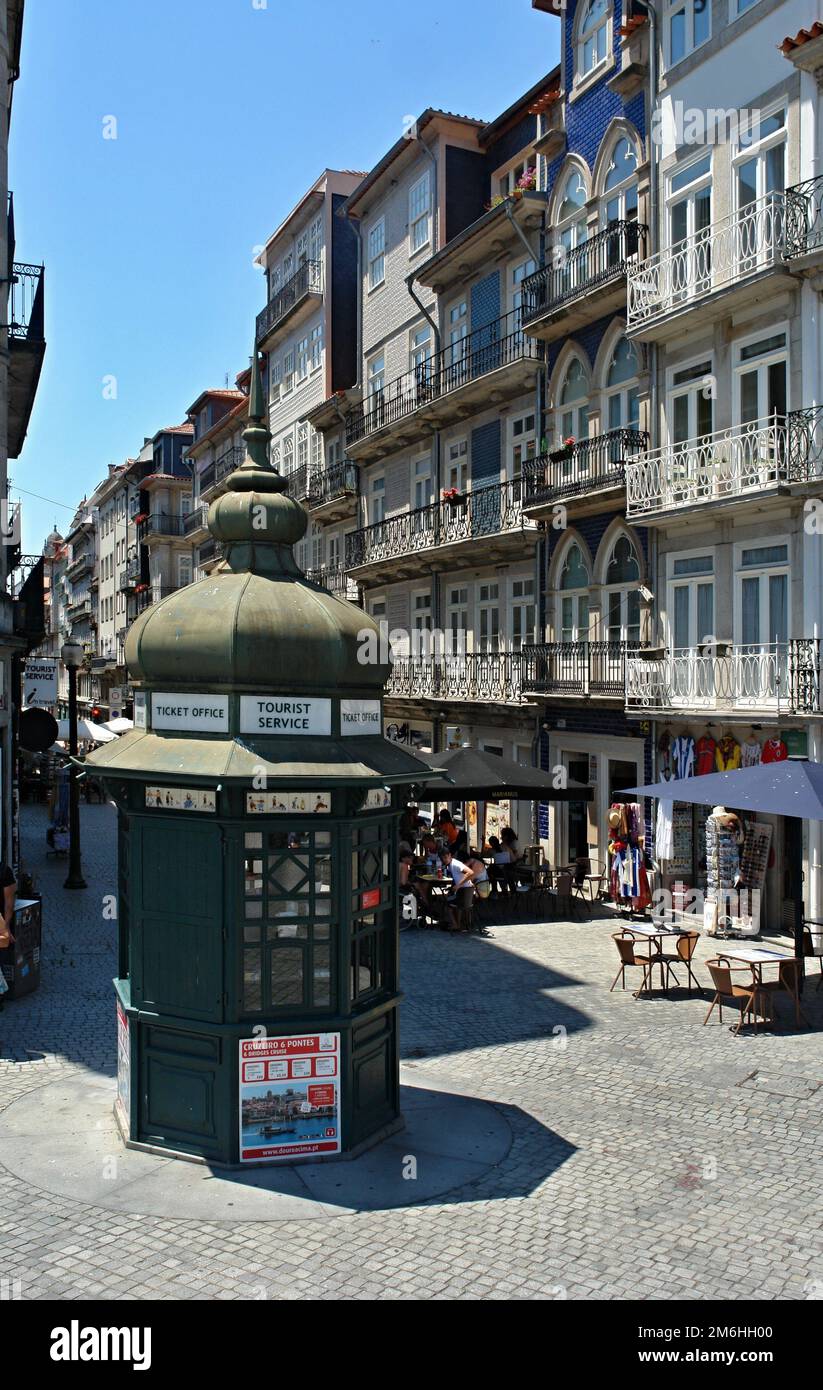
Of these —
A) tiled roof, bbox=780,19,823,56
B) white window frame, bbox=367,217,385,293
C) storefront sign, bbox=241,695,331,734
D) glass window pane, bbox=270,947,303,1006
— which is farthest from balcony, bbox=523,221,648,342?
glass window pane, bbox=270,947,303,1006

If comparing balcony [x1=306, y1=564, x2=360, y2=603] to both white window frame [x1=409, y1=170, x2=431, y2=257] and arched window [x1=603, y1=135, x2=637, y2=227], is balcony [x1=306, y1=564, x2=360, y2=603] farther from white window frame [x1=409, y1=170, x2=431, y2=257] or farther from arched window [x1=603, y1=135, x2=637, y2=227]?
arched window [x1=603, y1=135, x2=637, y2=227]

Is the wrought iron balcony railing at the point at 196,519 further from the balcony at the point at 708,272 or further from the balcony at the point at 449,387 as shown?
the balcony at the point at 708,272

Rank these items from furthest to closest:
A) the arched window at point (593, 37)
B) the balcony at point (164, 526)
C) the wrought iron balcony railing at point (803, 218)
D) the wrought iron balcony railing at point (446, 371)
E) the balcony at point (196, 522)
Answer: the balcony at point (164, 526) → the balcony at point (196, 522) → the wrought iron balcony railing at point (446, 371) → the arched window at point (593, 37) → the wrought iron balcony railing at point (803, 218)

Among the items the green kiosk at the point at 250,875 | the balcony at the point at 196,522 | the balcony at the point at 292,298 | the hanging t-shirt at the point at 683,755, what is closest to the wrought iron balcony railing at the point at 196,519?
the balcony at the point at 196,522

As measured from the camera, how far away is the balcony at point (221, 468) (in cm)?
4922

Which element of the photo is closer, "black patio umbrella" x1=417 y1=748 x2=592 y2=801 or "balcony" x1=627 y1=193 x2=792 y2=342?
"balcony" x1=627 y1=193 x2=792 y2=342

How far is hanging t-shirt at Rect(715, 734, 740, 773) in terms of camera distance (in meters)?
17.7

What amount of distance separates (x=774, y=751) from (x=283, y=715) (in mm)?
10844

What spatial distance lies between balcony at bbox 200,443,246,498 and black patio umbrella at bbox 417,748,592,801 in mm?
30534

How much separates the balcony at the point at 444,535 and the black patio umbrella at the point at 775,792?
1124 cm

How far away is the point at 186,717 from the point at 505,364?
19.0m

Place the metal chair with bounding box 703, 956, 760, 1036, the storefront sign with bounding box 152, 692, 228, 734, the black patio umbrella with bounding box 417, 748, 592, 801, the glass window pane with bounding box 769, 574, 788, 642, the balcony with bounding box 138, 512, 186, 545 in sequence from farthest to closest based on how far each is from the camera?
the balcony with bounding box 138, 512, 186, 545
the black patio umbrella with bounding box 417, 748, 592, 801
the glass window pane with bounding box 769, 574, 788, 642
the metal chair with bounding box 703, 956, 760, 1036
the storefront sign with bounding box 152, 692, 228, 734
